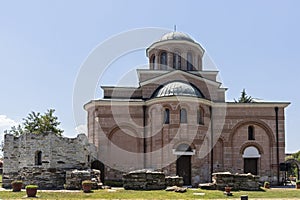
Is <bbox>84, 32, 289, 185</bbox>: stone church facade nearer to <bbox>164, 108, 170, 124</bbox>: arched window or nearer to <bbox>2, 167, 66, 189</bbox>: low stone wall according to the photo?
<bbox>164, 108, 170, 124</bbox>: arched window

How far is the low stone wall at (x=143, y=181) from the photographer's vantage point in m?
24.1

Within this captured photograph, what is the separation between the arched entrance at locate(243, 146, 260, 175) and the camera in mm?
32156

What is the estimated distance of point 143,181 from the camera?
24078mm

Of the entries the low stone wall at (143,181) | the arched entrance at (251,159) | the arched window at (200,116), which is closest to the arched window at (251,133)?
the arched entrance at (251,159)

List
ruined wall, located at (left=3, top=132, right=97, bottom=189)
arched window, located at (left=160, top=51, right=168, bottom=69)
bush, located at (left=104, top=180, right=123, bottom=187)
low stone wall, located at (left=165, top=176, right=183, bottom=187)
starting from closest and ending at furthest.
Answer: low stone wall, located at (left=165, top=176, right=183, bottom=187), ruined wall, located at (left=3, top=132, right=97, bottom=189), bush, located at (left=104, top=180, right=123, bottom=187), arched window, located at (left=160, top=51, right=168, bottom=69)

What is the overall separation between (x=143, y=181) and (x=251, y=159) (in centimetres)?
1150

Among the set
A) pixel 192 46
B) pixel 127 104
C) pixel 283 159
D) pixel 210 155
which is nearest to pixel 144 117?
pixel 127 104

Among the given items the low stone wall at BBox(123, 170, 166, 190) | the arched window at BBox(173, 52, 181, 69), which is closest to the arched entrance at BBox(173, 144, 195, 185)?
the low stone wall at BBox(123, 170, 166, 190)

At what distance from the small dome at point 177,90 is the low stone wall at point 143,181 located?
7.28 metres

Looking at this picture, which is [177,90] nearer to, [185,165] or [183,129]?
[183,129]

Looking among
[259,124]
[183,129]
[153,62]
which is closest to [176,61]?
[153,62]

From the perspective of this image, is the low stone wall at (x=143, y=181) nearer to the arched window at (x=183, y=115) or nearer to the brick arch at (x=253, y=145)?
the arched window at (x=183, y=115)

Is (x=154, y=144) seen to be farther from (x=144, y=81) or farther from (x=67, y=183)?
(x=67, y=183)

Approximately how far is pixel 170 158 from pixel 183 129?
2183 mm
